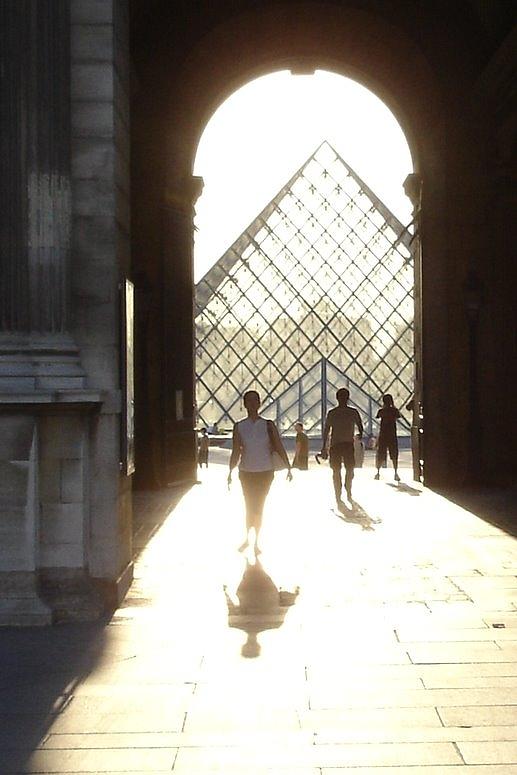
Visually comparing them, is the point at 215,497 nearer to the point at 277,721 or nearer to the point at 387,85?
the point at 387,85

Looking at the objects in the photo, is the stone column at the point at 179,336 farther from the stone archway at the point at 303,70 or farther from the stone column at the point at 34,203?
the stone column at the point at 34,203

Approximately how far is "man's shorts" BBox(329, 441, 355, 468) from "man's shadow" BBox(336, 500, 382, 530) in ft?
1.97

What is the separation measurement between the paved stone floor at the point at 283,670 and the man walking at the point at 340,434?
13.9ft

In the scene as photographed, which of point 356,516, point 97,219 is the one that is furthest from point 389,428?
point 97,219

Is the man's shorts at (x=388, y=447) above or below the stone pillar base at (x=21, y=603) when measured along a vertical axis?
above

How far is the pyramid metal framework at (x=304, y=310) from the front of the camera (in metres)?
91.7

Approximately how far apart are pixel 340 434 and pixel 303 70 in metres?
9.03

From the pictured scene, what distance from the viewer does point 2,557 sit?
→ 857cm

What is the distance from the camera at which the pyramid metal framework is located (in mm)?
91688

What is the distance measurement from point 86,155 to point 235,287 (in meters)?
85.6

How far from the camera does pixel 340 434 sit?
16.9m

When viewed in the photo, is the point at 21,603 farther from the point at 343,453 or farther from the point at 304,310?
the point at 304,310

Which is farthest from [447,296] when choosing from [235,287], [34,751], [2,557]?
[235,287]

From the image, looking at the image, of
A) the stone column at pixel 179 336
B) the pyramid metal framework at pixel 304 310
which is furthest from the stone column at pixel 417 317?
the pyramid metal framework at pixel 304 310
